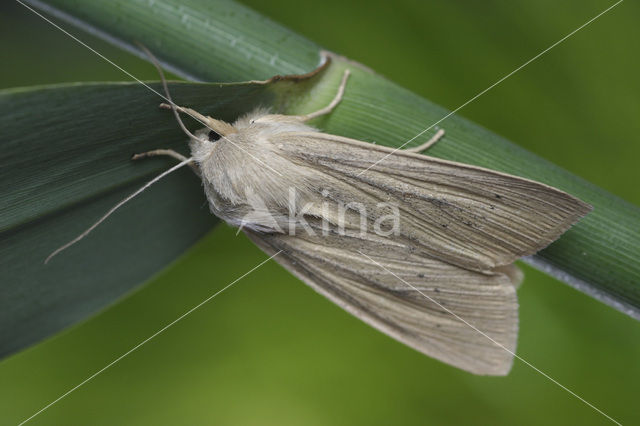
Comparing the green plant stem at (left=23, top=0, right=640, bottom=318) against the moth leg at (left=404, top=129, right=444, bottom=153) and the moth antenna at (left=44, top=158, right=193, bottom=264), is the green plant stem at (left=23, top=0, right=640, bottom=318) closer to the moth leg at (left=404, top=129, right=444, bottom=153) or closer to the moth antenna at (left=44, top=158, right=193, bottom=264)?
the moth leg at (left=404, top=129, right=444, bottom=153)

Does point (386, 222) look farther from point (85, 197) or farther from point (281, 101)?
point (85, 197)

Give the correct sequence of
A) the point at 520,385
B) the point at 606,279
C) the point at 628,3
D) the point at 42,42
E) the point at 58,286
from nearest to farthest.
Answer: the point at 606,279, the point at 58,286, the point at 628,3, the point at 520,385, the point at 42,42

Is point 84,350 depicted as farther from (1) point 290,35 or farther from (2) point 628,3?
(2) point 628,3

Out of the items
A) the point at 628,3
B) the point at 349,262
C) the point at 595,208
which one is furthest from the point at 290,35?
the point at 628,3

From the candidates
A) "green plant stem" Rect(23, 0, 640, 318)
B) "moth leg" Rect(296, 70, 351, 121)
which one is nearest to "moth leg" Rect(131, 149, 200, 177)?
"green plant stem" Rect(23, 0, 640, 318)

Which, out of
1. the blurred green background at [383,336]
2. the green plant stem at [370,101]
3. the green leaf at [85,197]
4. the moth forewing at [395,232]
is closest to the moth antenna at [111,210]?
the green leaf at [85,197]
